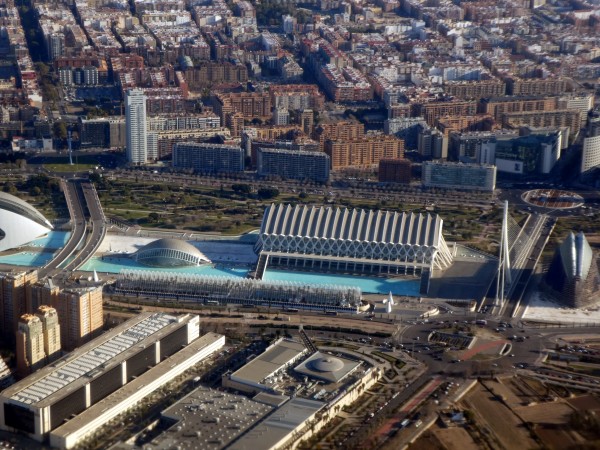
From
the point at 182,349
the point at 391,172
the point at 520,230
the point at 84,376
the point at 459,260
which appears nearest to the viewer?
the point at 84,376

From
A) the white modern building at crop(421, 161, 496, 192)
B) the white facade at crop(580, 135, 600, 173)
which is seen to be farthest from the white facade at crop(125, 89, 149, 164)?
the white facade at crop(580, 135, 600, 173)

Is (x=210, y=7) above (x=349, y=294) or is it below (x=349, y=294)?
above

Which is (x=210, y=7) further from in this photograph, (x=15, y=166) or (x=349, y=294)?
(x=349, y=294)

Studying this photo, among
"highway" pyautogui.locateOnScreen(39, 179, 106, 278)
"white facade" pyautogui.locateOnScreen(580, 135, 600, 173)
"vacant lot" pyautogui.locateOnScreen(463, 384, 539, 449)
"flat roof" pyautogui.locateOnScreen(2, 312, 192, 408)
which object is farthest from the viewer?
"white facade" pyautogui.locateOnScreen(580, 135, 600, 173)

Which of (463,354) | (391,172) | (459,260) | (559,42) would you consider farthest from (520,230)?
(559,42)

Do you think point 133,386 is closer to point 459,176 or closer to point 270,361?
point 270,361

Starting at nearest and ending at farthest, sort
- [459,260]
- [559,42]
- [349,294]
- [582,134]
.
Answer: [349,294]
[459,260]
[582,134]
[559,42]

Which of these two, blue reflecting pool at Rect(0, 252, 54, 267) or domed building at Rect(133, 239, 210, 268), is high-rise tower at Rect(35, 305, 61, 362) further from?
blue reflecting pool at Rect(0, 252, 54, 267)
